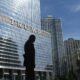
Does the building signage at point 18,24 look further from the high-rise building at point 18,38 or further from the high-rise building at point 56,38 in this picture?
the high-rise building at point 56,38

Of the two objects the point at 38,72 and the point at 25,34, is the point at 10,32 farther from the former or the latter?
the point at 38,72

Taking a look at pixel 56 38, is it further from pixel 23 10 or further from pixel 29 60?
pixel 29 60

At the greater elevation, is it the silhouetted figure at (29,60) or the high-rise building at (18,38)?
the high-rise building at (18,38)

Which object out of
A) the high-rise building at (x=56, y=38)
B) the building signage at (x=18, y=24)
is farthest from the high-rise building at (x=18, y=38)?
the high-rise building at (x=56, y=38)

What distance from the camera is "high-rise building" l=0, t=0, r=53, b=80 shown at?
103000 millimetres

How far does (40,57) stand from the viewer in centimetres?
12638

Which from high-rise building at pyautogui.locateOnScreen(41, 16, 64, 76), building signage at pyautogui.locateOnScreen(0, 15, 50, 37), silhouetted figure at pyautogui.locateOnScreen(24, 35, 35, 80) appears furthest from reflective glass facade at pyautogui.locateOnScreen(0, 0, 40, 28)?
silhouetted figure at pyautogui.locateOnScreen(24, 35, 35, 80)

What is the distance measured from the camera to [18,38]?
11212 cm

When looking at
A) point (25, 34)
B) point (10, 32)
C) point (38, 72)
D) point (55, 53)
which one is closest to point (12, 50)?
point (10, 32)

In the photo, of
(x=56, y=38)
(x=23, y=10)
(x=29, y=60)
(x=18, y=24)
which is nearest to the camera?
(x=29, y=60)

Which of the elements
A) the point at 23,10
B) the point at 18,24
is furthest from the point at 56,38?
the point at 18,24

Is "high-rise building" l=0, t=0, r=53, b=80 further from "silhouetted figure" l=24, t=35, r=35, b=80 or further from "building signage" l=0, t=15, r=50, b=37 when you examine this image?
"silhouetted figure" l=24, t=35, r=35, b=80

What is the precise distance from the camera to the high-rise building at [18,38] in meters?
103

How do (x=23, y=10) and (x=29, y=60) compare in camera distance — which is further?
(x=23, y=10)
